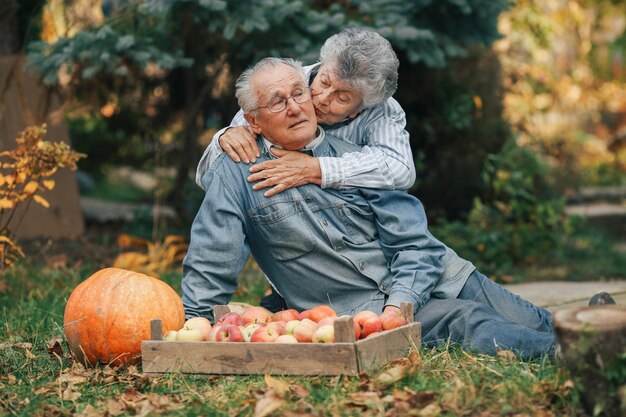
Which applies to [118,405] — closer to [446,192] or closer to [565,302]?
[565,302]

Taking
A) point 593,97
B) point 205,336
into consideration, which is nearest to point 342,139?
point 205,336

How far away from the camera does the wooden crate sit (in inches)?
121

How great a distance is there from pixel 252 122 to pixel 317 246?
62cm

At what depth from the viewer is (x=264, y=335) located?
3252 millimetres

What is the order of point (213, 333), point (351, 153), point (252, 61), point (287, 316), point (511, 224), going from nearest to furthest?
point (213, 333) < point (287, 316) < point (351, 153) < point (252, 61) < point (511, 224)

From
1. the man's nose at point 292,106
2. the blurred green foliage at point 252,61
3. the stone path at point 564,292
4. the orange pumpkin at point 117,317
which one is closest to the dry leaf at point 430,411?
the orange pumpkin at point 117,317

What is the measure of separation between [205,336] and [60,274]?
2.48 meters

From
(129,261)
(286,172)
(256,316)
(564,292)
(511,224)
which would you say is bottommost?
(564,292)

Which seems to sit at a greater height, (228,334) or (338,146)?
(338,146)

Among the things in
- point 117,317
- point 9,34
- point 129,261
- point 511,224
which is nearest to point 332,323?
point 117,317

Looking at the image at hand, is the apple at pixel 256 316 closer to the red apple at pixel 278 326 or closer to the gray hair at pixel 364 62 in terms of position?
the red apple at pixel 278 326

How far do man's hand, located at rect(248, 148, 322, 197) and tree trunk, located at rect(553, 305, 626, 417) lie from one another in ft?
4.68

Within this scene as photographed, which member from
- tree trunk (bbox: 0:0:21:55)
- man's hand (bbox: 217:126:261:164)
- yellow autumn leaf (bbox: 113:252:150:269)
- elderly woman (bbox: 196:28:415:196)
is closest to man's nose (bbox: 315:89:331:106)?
elderly woman (bbox: 196:28:415:196)

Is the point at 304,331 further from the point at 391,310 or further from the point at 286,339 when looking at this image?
the point at 391,310
